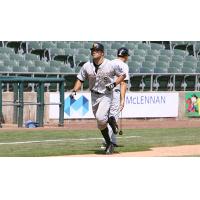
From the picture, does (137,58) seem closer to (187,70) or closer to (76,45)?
(187,70)

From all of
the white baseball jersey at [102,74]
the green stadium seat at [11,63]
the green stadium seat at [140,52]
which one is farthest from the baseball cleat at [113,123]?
the green stadium seat at [140,52]

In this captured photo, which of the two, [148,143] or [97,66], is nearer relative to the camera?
[97,66]

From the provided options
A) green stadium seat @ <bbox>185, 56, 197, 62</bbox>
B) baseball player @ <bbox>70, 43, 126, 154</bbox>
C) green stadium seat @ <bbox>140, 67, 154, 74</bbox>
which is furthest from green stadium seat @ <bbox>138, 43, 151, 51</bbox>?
baseball player @ <bbox>70, 43, 126, 154</bbox>

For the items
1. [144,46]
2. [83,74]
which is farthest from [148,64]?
[83,74]

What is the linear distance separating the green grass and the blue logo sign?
4791 millimetres

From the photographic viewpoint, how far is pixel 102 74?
10.6 meters

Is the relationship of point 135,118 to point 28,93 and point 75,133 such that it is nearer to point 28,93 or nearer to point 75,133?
point 28,93

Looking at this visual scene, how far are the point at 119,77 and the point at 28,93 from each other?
10.9 meters

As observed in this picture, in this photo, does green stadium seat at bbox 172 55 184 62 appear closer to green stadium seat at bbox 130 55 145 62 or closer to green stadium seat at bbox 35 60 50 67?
green stadium seat at bbox 130 55 145 62

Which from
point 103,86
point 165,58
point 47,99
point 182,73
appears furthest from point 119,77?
point 165,58

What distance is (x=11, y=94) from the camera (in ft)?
69.7

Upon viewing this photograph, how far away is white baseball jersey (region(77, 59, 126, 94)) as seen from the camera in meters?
10.6

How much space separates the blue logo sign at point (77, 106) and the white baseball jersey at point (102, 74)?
1097 cm

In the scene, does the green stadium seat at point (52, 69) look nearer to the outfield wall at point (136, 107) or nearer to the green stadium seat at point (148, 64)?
the outfield wall at point (136, 107)
